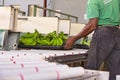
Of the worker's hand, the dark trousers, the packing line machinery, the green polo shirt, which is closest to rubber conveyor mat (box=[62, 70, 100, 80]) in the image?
the packing line machinery

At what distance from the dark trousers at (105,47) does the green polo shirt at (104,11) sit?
A: 70mm

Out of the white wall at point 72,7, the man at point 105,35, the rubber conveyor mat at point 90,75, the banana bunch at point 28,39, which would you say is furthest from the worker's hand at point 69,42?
the white wall at point 72,7

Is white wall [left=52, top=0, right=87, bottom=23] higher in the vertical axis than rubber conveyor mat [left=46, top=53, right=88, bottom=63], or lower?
higher

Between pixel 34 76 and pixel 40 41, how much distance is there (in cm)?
226

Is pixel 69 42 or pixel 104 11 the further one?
pixel 69 42

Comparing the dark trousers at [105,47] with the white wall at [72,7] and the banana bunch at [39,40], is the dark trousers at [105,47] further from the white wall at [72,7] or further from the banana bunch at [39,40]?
the white wall at [72,7]

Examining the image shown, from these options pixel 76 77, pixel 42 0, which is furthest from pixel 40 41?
pixel 42 0

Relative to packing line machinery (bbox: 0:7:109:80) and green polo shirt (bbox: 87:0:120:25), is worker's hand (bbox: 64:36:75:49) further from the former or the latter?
green polo shirt (bbox: 87:0:120:25)

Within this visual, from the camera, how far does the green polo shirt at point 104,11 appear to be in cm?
263

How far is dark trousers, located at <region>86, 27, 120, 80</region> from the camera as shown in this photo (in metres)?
2.61

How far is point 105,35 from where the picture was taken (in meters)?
2.61

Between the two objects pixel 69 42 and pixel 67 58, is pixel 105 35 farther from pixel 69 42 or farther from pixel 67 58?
pixel 69 42

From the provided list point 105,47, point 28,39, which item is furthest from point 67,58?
point 28,39

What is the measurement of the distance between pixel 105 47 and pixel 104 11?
288mm
